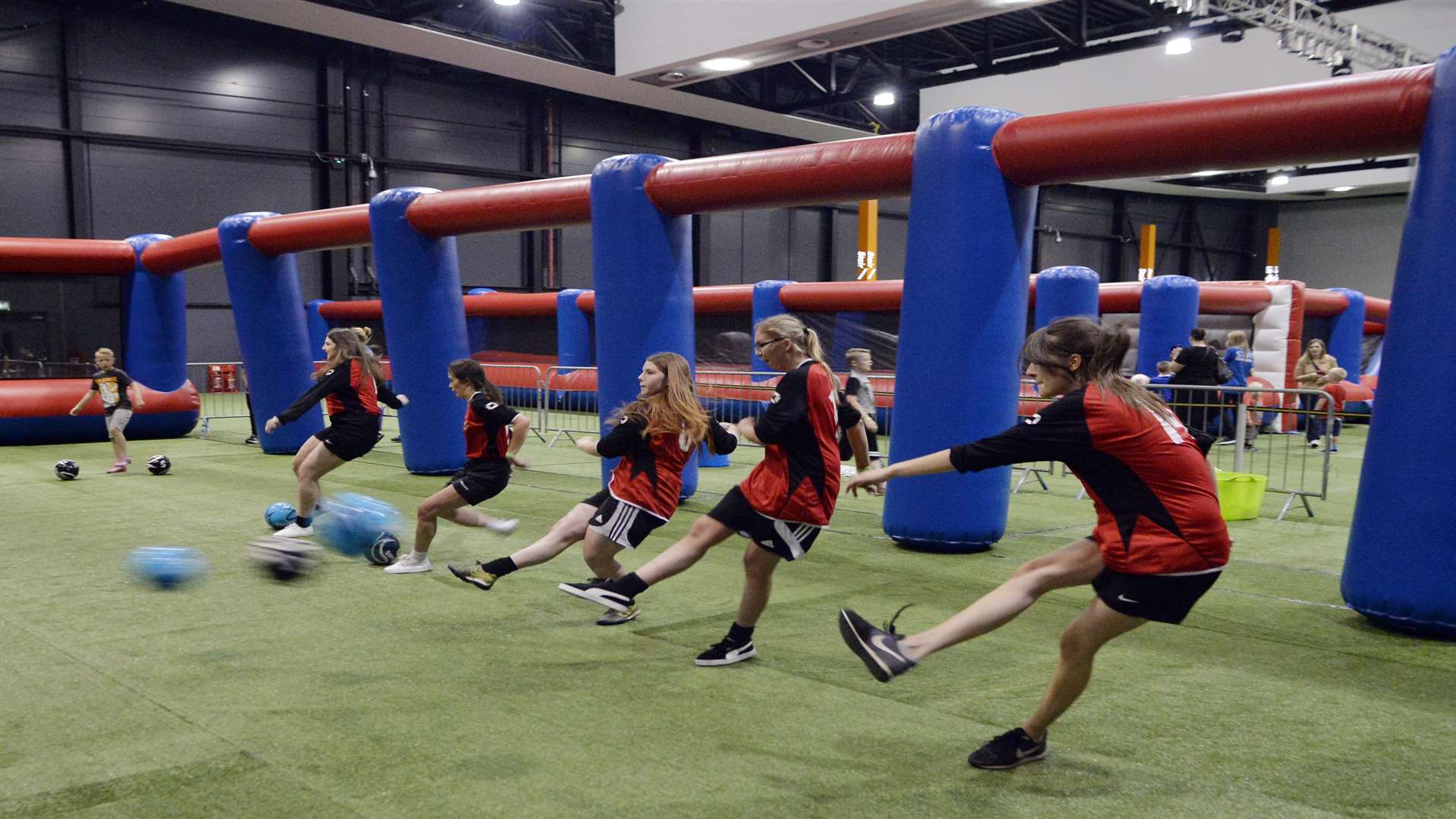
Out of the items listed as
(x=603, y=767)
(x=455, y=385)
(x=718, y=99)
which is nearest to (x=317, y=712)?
(x=603, y=767)

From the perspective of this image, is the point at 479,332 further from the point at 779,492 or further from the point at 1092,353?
the point at 1092,353

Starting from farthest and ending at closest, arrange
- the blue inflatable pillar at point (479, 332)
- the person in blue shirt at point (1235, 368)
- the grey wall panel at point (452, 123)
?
1. the grey wall panel at point (452, 123)
2. the blue inflatable pillar at point (479, 332)
3. the person in blue shirt at point (1235, 368)

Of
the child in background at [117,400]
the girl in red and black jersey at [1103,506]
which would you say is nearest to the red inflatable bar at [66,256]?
the child in background at [117,400]

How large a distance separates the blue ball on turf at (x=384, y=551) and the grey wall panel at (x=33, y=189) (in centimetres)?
1727

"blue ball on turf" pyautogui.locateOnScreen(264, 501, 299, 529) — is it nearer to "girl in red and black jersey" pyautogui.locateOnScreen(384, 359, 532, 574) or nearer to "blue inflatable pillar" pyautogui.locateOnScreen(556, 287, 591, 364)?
"girl in red and black jersey" pyautogui.locateOnScreen(384, 359, 532, 574)

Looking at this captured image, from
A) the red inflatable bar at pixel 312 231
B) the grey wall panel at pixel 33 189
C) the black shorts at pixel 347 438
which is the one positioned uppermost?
the grey wall panel at pixel 33 189

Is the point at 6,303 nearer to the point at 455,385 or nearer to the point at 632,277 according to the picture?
the point at 632,277

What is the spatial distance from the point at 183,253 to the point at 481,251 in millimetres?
11073

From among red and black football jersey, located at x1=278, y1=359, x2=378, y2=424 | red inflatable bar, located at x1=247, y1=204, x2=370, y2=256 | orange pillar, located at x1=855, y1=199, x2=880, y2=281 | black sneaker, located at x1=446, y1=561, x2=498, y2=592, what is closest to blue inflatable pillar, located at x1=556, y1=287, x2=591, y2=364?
orange pillar, located at x1=855, y1=199, x2=880, y2=281

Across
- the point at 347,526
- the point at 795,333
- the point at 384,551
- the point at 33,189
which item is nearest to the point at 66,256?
the point at 33,189

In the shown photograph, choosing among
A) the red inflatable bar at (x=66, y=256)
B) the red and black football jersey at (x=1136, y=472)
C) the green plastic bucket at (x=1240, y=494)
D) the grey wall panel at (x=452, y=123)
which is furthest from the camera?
the grey wall panel at (x=452, y=123)

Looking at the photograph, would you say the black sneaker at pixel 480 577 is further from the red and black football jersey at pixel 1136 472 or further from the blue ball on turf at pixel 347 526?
the red and black football jersey at pixel 1136 472

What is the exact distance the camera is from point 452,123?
23578 mm

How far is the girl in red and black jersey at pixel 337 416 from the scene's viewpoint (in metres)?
6.92
